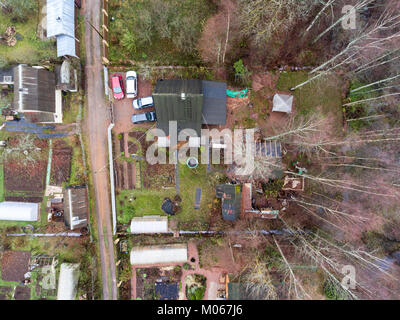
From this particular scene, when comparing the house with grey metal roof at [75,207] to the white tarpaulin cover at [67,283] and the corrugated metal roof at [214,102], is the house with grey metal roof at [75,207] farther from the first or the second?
the corrugated metal roof at [214,102]

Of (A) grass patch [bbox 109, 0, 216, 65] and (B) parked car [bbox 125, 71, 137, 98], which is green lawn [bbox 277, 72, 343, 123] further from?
(B) parked car [bbox 125, 71, 137, 98]

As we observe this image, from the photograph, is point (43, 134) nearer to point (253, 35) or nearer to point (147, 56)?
point (147, 56)

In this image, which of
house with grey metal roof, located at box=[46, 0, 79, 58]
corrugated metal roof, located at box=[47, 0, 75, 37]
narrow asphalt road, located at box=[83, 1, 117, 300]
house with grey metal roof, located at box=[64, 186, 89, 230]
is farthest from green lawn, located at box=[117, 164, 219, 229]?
corrugated metal roof, located at box=[47, 0, 75, 37]

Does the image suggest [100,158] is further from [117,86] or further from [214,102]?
[214,102]

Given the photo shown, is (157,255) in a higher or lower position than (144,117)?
lower

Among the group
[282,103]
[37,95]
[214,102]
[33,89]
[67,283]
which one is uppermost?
[33,89]

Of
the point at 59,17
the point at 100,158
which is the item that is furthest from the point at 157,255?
the point at 59,17
